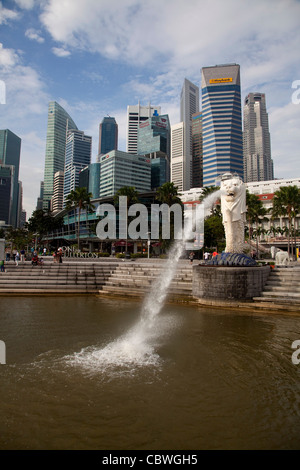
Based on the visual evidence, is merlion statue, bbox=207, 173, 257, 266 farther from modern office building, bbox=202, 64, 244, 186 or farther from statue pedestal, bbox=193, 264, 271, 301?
modern office building, bbox=202, 64, 244, 186

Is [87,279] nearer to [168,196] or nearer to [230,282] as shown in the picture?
[230,282]

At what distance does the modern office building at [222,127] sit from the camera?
490ft

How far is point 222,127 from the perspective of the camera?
150 metres

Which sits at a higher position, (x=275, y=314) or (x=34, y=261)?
(x=34, y=261)

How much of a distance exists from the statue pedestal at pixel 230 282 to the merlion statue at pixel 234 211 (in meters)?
2.44

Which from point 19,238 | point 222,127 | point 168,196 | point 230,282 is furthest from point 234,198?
point 222,127

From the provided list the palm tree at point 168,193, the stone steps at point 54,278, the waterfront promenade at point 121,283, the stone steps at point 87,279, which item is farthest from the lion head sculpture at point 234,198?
the palm tree at point 168,193

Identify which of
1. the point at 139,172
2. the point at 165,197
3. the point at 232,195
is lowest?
the point at 232,195

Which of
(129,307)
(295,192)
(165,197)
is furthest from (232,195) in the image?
(295,192)

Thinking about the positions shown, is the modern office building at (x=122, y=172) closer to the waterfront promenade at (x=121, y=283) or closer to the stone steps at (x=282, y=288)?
the waterfront promenade at (x=121, y=283)

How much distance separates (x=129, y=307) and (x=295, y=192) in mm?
39424

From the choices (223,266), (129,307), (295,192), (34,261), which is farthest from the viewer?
(295,192)
